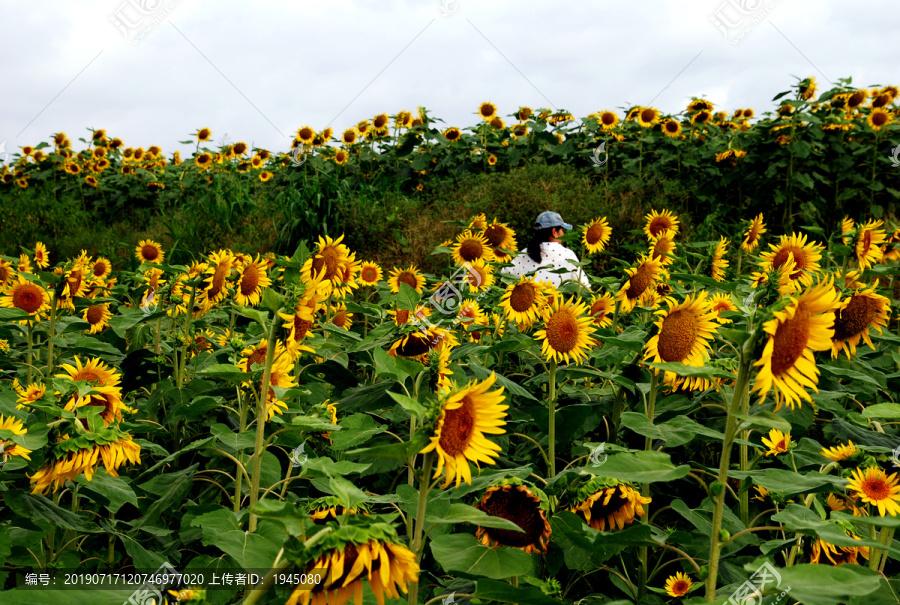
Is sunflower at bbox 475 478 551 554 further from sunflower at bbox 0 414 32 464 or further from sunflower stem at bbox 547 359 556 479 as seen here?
sunflower at bbox 0 414 32 464

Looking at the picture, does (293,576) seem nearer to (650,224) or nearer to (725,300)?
(725,300)

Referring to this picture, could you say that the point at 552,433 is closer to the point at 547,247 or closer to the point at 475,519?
the point at 475,519

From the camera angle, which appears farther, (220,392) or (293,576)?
(220,392)

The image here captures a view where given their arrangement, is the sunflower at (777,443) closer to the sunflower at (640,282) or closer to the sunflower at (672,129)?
Answer: the sunflower at (640,282)

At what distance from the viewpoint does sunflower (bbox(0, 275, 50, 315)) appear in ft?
9.97

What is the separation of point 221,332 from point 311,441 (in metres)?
1.43

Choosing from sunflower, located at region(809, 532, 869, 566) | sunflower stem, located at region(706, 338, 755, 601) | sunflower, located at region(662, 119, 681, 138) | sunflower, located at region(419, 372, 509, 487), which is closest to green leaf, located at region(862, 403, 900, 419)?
sunflower, located at region(809, 532, 869, 566)

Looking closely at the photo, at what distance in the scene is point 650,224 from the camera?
4.64m

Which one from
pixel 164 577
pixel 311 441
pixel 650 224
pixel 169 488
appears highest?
pixel 650 224

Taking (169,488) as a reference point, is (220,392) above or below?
above

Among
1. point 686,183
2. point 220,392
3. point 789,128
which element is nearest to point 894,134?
point 789,128

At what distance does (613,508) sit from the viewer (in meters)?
1.60

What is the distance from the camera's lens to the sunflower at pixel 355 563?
84cm

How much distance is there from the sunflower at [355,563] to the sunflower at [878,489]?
3.74 ft
